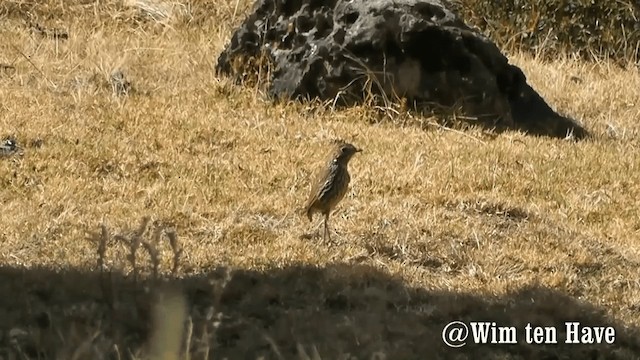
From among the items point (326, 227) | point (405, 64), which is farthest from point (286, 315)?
point (405, 64)

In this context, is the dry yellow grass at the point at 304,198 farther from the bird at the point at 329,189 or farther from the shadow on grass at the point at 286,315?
the bird at the point at 329,189

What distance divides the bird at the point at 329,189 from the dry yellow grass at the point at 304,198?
0.54 feet

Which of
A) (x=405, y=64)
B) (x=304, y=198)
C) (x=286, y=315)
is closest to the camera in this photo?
(x=286, y=315)

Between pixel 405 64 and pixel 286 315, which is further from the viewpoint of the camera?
pixel 405 64

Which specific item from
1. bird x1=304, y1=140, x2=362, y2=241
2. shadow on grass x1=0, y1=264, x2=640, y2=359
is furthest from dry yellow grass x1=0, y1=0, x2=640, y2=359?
bird x1=304, y1=140, x2=362, y2=241

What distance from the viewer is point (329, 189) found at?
678 cm

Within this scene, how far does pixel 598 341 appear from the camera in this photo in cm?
589

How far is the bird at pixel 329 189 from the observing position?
6.78m

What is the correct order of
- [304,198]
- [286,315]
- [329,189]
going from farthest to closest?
1. [304,198]
2. [329,189]
3. [286,315]

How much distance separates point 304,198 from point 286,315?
174 centimetres

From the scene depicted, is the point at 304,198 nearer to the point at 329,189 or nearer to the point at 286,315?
the point at 329,189

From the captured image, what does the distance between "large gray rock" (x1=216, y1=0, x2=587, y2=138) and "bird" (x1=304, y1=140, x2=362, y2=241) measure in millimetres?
2369

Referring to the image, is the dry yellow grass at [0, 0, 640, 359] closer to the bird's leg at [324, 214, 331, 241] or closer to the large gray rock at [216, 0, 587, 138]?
the bird's leg at [324, 214, 331, 241]

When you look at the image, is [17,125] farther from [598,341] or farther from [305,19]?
[598,341]
